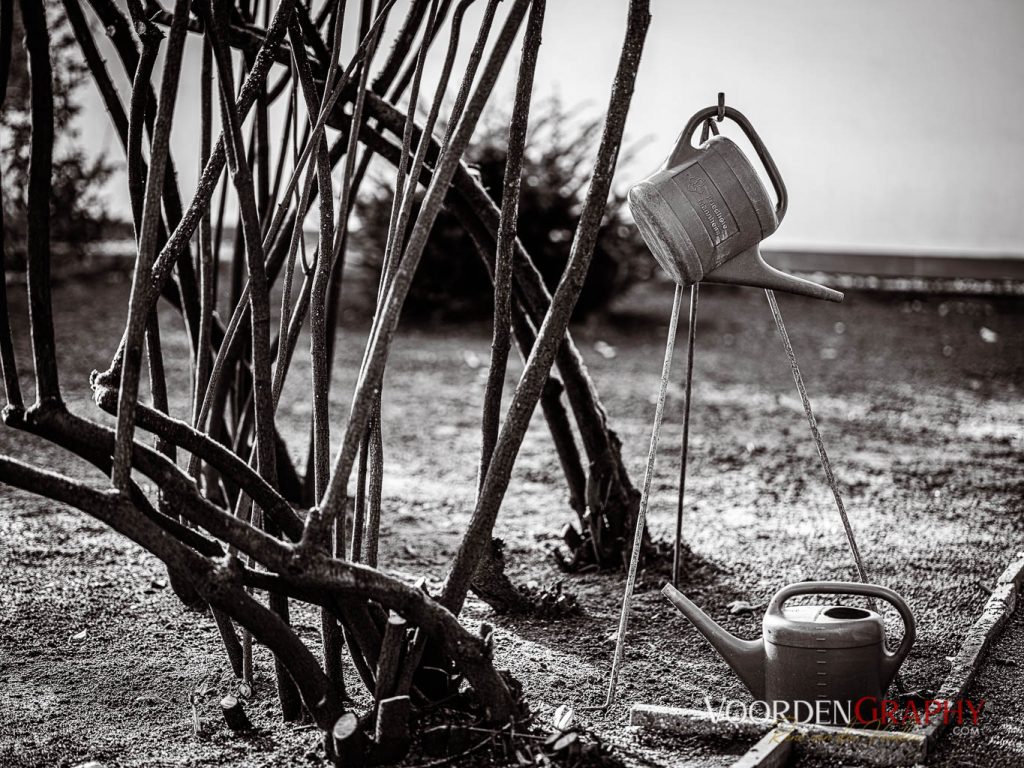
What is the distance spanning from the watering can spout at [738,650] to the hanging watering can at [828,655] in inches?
1.1

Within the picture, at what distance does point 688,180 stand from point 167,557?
134 cm

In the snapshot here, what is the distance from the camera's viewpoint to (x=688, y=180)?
2406 millimetres

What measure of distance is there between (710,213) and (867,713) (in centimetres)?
111

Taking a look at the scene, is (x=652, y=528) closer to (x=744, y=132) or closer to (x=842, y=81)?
(x=744, y=132)

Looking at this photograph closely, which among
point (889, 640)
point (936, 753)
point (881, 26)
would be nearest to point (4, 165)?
point (889, 640)

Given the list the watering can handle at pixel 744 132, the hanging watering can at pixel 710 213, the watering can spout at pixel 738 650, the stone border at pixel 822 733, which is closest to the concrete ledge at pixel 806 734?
the stone border at pixel 822 733

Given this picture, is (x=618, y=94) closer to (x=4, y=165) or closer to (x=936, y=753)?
(x=936, y=753)

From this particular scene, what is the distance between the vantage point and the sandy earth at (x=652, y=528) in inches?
95.2

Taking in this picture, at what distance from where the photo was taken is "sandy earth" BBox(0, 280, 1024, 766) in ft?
7.93

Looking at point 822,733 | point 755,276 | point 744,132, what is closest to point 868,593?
point 822,733

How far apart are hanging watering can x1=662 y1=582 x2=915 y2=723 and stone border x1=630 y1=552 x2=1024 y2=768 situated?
9cm

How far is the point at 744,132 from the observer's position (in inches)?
98.0

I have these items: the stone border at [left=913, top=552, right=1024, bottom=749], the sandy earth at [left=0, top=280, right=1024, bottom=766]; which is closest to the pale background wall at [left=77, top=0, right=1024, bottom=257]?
the sandy earth at [left=0, top=280, right=1024, bottom=766]

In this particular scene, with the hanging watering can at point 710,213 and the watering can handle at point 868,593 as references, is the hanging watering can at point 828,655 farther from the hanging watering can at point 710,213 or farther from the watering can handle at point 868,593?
the hanging watering can at point 710,213
